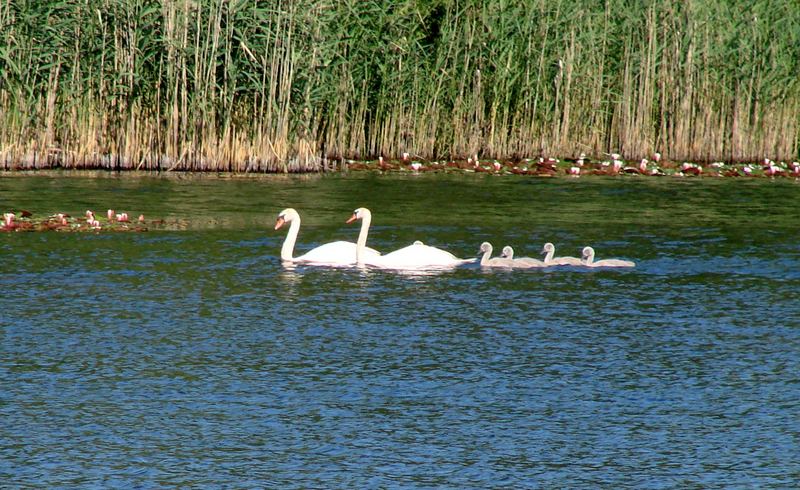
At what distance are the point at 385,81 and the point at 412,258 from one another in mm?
12258

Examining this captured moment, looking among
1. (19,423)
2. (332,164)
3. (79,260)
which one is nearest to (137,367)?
(19,423)

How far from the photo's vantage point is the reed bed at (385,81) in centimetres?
2352

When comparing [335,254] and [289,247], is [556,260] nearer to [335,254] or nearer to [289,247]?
[335,254]

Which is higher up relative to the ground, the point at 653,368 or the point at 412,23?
the point at 412,23

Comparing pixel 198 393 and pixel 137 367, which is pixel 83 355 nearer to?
pixel 137 367

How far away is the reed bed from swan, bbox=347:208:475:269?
29.4 ft

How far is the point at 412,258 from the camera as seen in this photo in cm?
1466

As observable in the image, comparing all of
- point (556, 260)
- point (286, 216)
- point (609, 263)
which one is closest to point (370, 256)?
point (286, 216)

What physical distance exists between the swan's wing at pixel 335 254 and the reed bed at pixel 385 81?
863 cm

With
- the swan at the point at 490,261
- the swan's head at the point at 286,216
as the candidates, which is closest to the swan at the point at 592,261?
the swan at the point at 490,261

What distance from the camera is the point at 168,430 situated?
8094 mm

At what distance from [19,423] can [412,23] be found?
1924 centimetres

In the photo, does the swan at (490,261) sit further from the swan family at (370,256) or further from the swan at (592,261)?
the swan at (592,261)

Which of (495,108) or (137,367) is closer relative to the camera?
(137,367)
